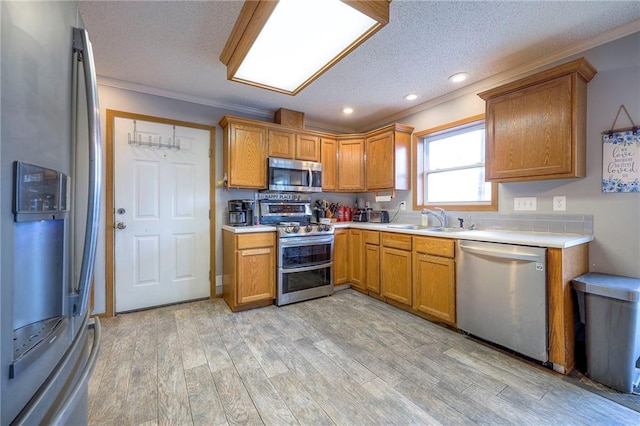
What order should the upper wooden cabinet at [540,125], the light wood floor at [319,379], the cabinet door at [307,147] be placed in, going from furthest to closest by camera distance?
1. the cabinet door at [307,147]
2. the upper wooden cabinet at [540,125]
3. the light wood floor at [319,379]

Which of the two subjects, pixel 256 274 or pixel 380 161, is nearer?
pixel 256 274

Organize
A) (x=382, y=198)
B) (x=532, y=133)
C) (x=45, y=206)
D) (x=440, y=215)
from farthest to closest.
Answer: (x=382, y=198) → (x=440, y=215) → (x=532, y=133) → (x=45, y=206)

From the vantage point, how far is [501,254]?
6.89ft

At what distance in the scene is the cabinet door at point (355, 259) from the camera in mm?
3617

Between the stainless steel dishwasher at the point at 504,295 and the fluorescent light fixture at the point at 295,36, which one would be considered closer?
the fluorescent light fixture at the point at 295,36

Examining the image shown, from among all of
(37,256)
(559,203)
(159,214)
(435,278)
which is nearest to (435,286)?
(435,278)

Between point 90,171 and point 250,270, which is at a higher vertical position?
point 90,171

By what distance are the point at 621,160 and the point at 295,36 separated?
8.34ft

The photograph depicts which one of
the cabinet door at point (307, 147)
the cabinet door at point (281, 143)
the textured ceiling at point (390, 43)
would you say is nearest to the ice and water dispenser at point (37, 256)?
the textured ceiling at point (390, 43)

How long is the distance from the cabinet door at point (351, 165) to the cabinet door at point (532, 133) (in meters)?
1.74

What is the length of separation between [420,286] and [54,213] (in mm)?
2817

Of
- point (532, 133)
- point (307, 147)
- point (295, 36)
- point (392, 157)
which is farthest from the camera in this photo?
point (307, 147)

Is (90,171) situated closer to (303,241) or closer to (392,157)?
(303,241)

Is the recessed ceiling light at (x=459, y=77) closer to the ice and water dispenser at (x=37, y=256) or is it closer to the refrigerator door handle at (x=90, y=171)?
the refrigerator door handle at (x=90, y=171)
